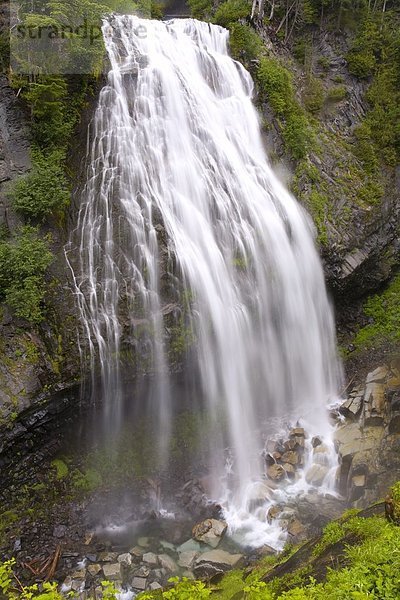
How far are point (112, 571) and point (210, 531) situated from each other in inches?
87.7

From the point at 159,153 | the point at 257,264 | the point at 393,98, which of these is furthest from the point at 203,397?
the point at 393,98

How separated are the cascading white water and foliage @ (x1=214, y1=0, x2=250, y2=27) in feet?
15.5

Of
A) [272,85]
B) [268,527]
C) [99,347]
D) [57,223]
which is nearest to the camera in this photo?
[268,527]

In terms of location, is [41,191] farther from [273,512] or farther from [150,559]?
[273,512]

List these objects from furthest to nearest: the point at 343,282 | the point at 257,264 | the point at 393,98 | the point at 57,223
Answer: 1. the point at 393,98
2. the point at 343,282
3. the point at 257,264
4. the point at 57,223

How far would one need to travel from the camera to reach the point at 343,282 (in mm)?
15000

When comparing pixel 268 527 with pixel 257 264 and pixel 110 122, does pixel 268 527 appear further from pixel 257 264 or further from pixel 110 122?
pixel 110 122

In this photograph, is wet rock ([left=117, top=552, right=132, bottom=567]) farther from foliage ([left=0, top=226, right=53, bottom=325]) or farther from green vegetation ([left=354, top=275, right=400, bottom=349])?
green vegetation ([left=354, top=275, right=400, bottom=349])

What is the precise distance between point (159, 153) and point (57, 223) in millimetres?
4163

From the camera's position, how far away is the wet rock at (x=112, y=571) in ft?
29.7

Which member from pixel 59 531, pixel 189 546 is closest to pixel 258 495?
pixel 189 546

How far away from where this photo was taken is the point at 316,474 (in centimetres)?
1120

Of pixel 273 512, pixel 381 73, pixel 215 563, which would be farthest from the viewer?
pixel 381 73

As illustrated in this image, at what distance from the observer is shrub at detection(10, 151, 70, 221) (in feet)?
37.6
